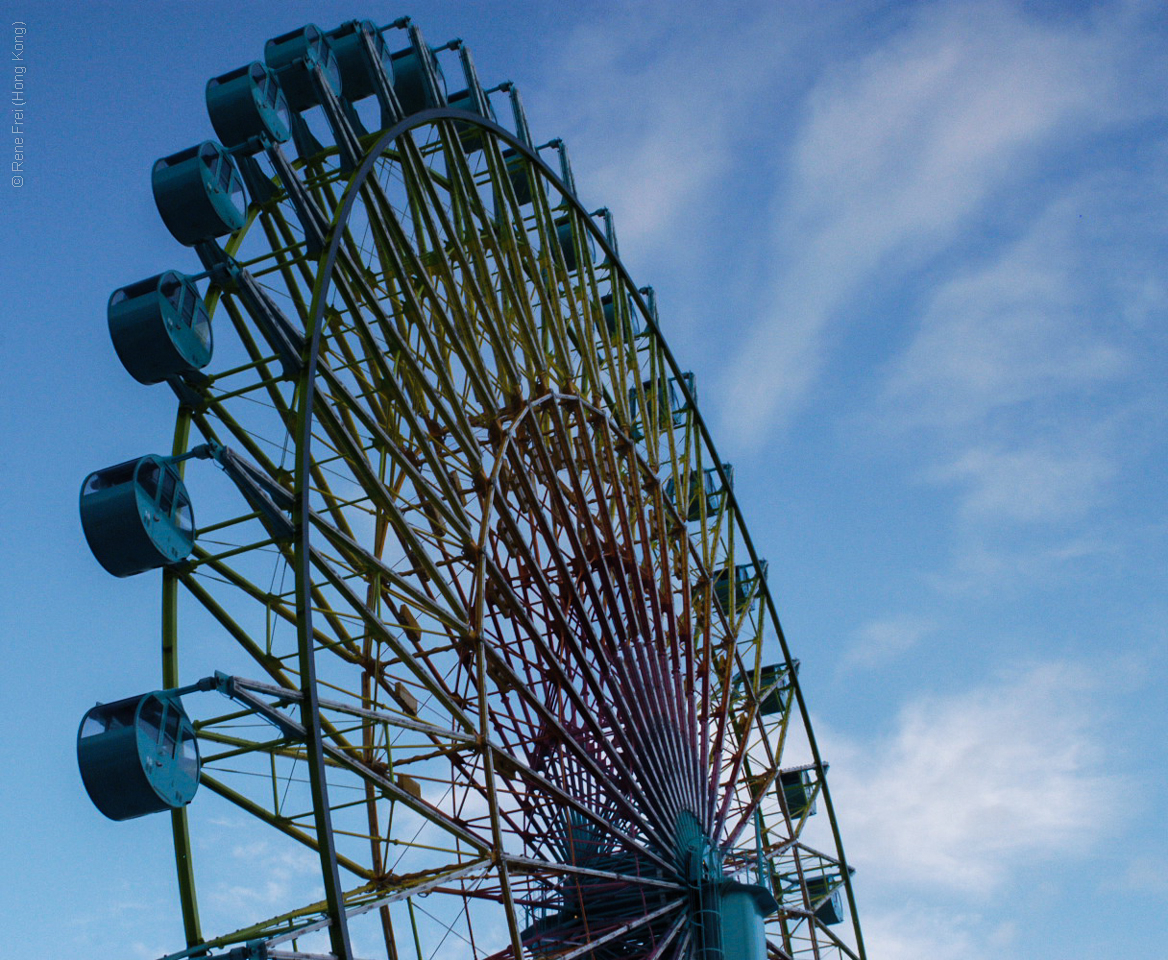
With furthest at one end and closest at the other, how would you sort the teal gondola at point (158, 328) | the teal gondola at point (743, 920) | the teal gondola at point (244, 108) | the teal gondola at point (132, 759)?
the teal gondola at point (743, 920), the teal gondola at point (244, 108), the teal gondola at point (158, 328), the teal gondola at point (132, 759)

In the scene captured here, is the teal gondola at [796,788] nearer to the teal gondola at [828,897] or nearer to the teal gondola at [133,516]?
the teal gondola at [828,897]

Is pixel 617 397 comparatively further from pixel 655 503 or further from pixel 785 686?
pixel 785 686

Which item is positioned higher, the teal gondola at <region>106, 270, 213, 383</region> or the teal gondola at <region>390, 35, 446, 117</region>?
the teal gondola at <region>390, 35, 446, 117</region>

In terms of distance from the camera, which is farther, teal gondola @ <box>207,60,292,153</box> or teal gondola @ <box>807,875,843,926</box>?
teal gondola @ <box>807,875,843,926</box>

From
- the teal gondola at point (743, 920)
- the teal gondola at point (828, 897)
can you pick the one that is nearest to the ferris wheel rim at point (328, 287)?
the teal gondola at point (828, 897)

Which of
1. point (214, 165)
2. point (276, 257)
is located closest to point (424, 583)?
point (276, 257)

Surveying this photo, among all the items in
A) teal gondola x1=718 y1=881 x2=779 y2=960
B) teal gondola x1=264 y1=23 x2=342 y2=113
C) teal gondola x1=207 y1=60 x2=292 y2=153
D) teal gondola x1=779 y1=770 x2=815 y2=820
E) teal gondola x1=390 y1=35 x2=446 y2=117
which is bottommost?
teal gondola x1=718 y1=881 x2=779 y2=960

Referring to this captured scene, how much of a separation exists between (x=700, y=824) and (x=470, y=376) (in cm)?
718

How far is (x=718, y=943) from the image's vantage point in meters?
16.5

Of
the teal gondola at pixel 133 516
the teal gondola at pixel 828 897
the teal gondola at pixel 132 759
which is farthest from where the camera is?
the teal gondola at pixel 828 897

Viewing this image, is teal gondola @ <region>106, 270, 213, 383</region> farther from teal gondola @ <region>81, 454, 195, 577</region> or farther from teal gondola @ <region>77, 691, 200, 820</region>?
teal gondola @ <region>77, 691, 200, 820</region>

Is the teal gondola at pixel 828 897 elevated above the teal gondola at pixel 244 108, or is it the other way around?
the teal gondola at pixel 244 108

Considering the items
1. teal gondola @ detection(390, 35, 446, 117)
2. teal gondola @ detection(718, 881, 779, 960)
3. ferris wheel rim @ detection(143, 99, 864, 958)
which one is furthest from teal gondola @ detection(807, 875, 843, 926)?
teal gondola @ detection(390, 35, 446, 117)

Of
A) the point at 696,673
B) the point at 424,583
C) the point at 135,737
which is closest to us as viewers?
the point at 135,737
